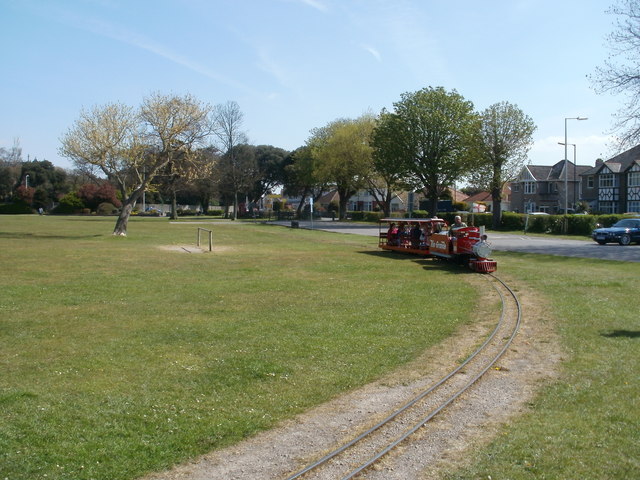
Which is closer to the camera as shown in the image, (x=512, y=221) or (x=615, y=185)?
(x=512, y=221)

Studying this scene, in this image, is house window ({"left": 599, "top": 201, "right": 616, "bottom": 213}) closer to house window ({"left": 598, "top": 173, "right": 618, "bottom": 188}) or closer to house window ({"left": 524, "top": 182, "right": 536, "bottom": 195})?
house window ({"left": 598, "top": 173, "right": 618, "bottom": 188})

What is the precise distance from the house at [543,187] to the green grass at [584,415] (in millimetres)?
72693

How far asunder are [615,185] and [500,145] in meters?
24.2

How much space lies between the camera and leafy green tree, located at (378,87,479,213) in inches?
2329

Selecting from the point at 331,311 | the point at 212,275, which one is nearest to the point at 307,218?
the point at 212,275

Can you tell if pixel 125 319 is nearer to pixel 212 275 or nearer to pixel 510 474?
pixel 212 275

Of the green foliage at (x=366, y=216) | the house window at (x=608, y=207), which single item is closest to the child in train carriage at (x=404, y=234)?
the green foliage at (x=366, y=216)

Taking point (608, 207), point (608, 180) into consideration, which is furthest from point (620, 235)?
point (608, 180)

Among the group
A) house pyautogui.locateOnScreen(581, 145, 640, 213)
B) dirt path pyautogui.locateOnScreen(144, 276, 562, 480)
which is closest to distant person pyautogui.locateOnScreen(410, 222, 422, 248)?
dirt path pyautogui.locateOnScreen(144, 276, 562, 480)

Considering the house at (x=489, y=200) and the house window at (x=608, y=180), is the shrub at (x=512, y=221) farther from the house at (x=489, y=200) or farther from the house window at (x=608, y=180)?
the house at (x=489, y=200)

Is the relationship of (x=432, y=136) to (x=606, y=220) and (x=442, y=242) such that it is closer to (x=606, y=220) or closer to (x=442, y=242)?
(x=606, y=220)

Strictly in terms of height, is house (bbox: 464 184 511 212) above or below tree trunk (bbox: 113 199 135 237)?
above

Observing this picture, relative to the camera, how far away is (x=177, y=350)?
31.1ft

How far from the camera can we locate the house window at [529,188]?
8469cm
